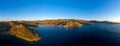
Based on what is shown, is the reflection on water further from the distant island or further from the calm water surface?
the distant island

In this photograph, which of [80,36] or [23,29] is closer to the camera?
[23,29]

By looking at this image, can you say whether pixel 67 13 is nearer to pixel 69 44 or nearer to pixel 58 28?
pixel 58 28

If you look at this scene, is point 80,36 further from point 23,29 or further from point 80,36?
point 23,29

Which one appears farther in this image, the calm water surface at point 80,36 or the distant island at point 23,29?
the calm water surface at point 80,36

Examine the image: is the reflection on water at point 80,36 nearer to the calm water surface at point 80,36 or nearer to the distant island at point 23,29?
the calm water surface at point 80,36

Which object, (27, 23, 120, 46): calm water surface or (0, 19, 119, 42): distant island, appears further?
(27, 23, 120, 46): calm water surface

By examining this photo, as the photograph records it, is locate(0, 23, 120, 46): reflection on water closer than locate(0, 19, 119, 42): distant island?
No

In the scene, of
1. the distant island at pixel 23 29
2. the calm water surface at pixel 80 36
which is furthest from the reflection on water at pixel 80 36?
the distant island at pixel 23 29

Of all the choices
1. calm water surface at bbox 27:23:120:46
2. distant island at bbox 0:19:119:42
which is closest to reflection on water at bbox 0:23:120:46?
calm water surface at bbox 27:23:120:46

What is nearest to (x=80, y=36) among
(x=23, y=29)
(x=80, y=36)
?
(x=80, y=36)
